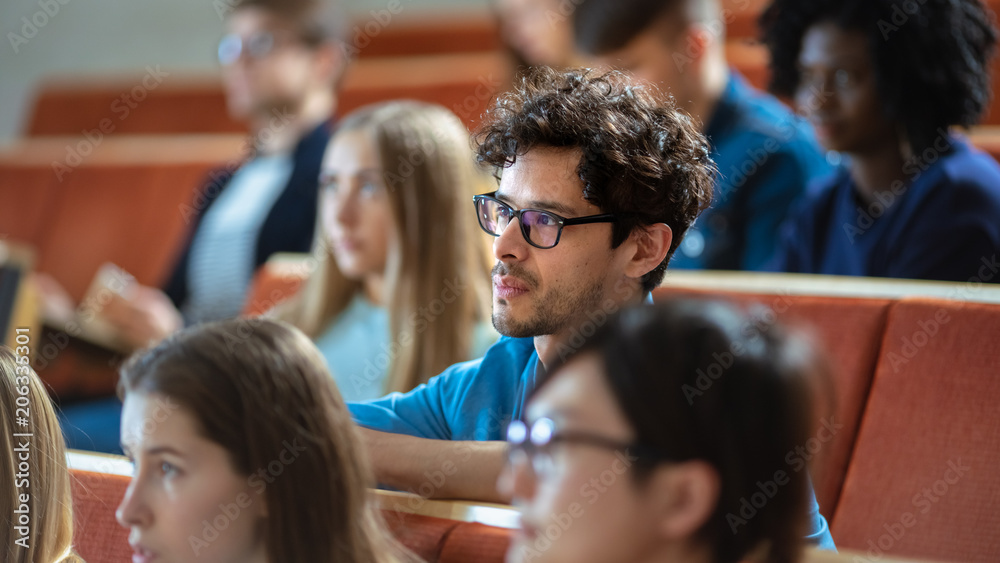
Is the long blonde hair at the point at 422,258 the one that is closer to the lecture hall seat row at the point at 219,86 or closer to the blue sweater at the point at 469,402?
the blue sweater at the point at 469,402

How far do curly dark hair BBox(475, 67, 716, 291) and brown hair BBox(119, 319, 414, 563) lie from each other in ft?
1.06

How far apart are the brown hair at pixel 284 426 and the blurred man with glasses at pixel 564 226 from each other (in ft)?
0.37

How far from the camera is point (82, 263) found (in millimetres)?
3055

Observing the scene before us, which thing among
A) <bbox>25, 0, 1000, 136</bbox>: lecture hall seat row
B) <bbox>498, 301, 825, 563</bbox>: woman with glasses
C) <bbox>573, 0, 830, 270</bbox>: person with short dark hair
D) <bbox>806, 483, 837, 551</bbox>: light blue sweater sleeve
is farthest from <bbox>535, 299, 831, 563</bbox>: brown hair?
<bbox>25, 0, 1000, 136</bbox>: lecture hall seat row

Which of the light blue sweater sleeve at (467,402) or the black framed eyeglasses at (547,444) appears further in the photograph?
the light blue sweater sleeve at (467,402)

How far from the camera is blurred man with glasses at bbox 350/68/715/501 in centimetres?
100

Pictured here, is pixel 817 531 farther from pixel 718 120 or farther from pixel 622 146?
pixel 718 120

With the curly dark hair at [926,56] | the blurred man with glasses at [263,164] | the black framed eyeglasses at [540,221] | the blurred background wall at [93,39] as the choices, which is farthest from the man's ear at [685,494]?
the blurred background wall at [93,39]

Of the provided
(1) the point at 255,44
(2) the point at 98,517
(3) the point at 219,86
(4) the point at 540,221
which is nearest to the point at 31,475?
(2) the point at 98,517

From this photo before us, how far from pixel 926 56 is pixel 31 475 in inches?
57.3

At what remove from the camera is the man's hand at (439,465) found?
100 centimetres

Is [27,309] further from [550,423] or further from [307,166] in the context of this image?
[550,423]

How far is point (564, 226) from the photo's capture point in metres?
1.01

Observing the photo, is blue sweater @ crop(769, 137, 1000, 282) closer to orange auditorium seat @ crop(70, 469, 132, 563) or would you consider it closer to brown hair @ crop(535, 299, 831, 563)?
brown hair @ crop(535, 299, 831, 563)
